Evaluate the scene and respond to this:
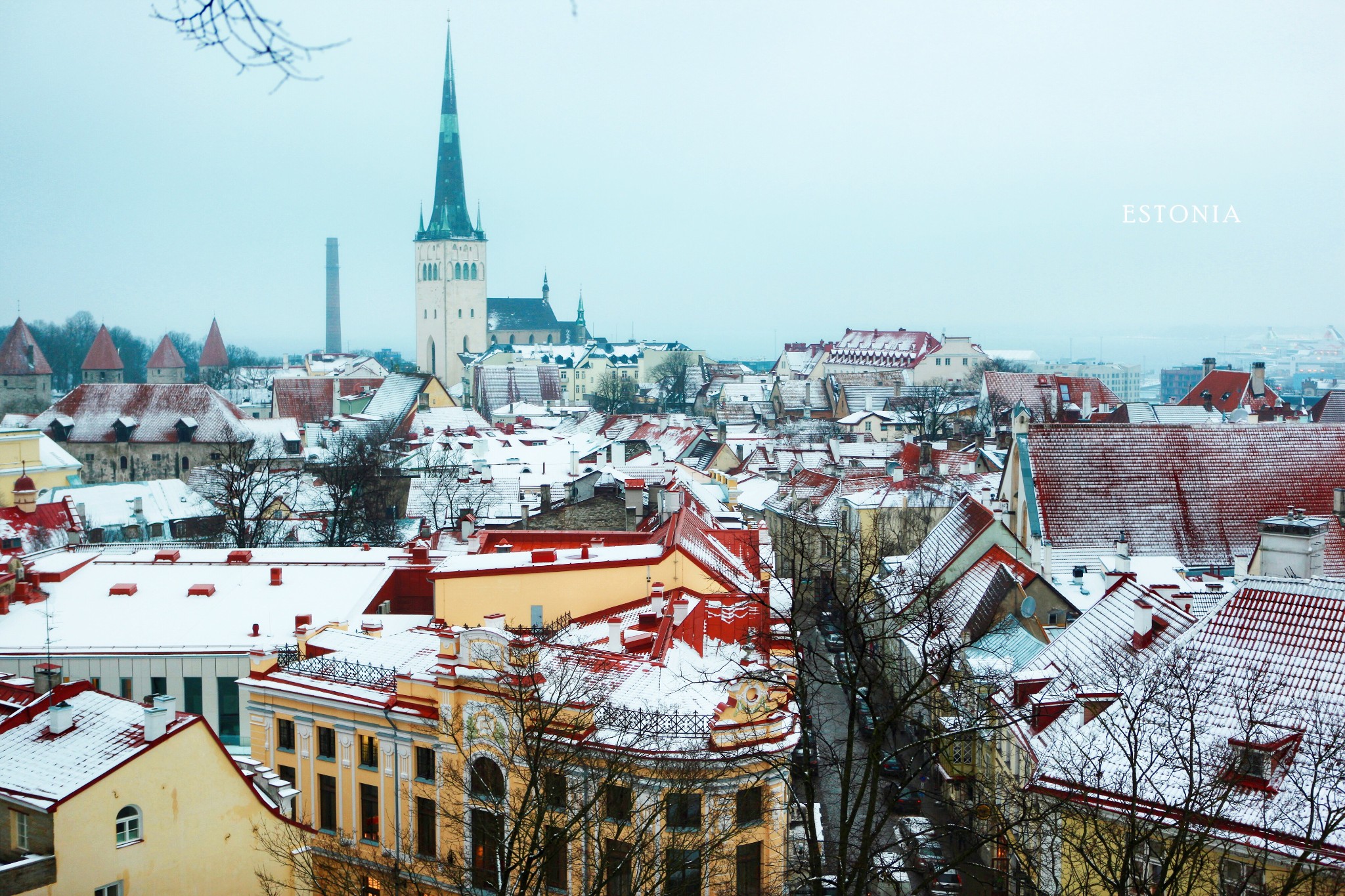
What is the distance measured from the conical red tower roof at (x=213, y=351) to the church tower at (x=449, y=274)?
21451 millimetres

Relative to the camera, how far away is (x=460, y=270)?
14575 cm

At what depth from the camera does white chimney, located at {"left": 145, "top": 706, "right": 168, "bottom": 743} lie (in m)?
16.3

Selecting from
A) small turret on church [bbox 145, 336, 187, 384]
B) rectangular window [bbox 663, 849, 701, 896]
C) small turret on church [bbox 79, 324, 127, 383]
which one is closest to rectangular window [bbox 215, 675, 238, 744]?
rectangular window [bbox 663, 849, 701, 896]

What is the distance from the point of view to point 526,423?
92312 millimetres

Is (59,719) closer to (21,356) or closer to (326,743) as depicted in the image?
(326,743)

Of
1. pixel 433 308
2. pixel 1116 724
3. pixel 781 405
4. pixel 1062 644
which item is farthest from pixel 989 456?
pixel 433 308

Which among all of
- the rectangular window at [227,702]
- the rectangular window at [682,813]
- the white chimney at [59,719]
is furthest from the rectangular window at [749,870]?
the rectangular window at [227,702]

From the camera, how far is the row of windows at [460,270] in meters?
146

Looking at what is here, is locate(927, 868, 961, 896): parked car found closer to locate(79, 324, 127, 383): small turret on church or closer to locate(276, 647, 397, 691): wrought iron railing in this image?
locate(276, 647, 397, 691): wrought iron railing

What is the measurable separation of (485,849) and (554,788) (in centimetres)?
179

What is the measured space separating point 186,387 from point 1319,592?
63.6 meters

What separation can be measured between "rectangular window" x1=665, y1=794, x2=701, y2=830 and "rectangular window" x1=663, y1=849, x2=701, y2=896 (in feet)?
1.02

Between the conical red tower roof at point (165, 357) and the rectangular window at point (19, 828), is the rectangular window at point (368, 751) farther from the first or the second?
the conical red tower roof at point (165, 357)

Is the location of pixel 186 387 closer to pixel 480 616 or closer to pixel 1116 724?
pixel 480 616
